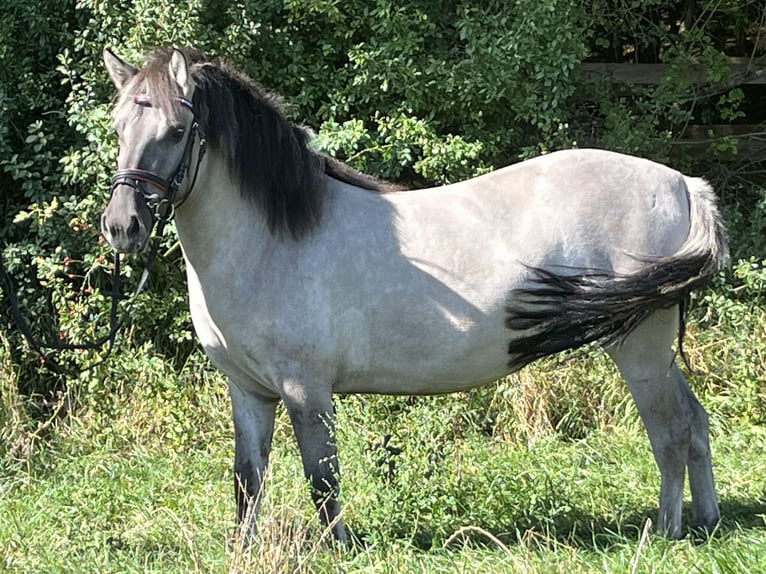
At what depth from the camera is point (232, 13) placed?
7.09 meters

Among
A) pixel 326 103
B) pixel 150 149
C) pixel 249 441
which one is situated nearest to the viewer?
pixel 150 149

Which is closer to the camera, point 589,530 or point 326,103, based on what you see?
point 589,530

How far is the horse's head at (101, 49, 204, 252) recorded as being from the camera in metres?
3.92

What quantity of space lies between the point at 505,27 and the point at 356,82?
3.77 feet

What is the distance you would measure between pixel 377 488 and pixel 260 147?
1.68 m

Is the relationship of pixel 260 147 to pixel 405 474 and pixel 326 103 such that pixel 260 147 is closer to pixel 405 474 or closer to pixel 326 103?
pixel 405 474

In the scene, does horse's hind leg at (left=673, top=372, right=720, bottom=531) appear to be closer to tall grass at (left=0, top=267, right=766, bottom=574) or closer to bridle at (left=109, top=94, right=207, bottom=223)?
tall grass at (left=0, top=267, right=766, bottom=574)

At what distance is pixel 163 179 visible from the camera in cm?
404

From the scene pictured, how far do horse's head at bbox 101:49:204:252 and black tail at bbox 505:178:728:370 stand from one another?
5.14 ft

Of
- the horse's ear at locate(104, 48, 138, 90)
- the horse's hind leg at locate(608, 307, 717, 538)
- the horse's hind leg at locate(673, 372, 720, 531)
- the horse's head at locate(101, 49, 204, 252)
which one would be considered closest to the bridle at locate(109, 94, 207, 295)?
the horse's head at locate(101, 49, 204, 252)

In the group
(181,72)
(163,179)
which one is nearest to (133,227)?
(163,179)

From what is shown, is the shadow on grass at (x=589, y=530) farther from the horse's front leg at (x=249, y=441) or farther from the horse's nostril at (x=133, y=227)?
the horse's nostril at (x=133, y=227)

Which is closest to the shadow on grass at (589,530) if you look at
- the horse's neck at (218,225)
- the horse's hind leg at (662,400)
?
the horse's hind leg at (662,400)

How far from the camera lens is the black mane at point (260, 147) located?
428cm
